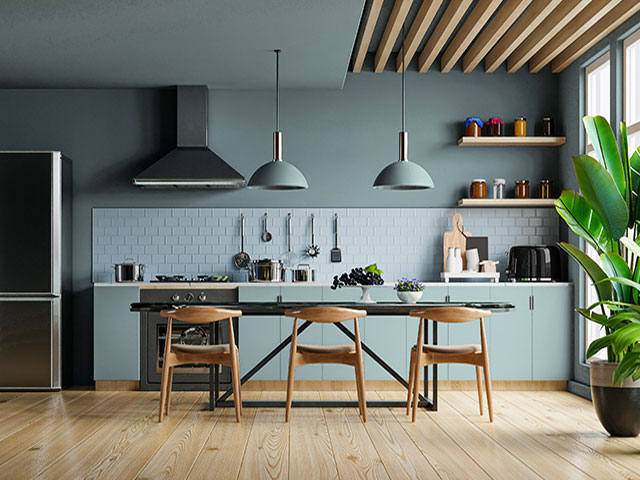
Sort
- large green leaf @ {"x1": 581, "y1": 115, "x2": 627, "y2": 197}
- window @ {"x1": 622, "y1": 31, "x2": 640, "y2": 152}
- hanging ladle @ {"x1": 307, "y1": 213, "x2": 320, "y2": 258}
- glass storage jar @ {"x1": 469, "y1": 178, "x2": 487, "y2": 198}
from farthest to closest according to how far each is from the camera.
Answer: hanging ladle @ {"x1": 307, "y1": 213, "x2": 320, "y2": 258} → glass storage jar @ {"x1": 469, "y1": 178, "x2": 487, "y2": 198} → window @ {"x1": 622, "y1": 31, "x2": 640, "y2": 152} → large green leaf @ {"x1": 581, "y1": 115, "x2": 627, "y2": 197}

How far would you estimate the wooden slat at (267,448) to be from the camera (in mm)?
3377

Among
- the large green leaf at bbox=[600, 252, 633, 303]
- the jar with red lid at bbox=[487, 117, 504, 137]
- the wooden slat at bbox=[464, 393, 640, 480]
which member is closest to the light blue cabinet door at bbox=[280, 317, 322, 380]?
the wooden slat at bbox=[464, 393, 640, 480]

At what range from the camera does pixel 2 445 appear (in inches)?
155

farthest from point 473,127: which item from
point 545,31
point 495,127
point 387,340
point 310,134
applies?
point 387,340

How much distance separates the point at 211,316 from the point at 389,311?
1227 mm

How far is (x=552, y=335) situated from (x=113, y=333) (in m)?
3.92

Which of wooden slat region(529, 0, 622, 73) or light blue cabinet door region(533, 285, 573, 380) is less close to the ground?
wooden slat region(529, 0, 622, 73)

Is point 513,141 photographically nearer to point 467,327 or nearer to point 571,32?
point 571,32

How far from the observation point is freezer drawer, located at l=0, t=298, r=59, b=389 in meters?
5.82

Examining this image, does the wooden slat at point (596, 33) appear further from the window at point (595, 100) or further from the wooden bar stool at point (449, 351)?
the wooden bar stool at point (449, 351)

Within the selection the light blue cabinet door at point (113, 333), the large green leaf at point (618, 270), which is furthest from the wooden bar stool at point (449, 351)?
the light blue cabinet door at point (113, 333)

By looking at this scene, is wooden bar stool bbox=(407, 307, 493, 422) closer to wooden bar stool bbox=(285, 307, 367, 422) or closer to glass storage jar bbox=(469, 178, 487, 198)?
wooden bar stool bbox=(285, 307, 367, 422)

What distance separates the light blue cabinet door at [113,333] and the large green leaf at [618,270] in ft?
12.8

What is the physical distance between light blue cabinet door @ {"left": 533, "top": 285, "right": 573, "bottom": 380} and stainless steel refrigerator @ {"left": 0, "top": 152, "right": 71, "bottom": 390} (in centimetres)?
423
